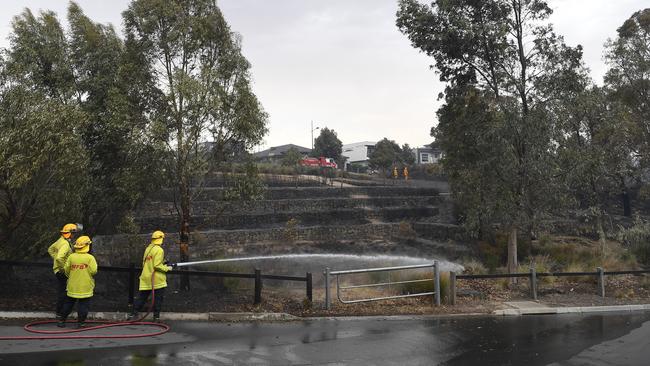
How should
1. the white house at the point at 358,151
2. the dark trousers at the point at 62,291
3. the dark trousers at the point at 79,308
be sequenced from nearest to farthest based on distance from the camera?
the dark trousers at the point at 79,308, the dark trousers at the point at 62,291, the white house at the point at 358,151

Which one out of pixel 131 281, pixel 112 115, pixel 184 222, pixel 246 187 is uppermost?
pixel 112 115

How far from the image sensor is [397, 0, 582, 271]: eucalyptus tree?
16484 mm

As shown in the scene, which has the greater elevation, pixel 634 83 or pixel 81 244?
pixel 634 83

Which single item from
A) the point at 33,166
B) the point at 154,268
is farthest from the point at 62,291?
the point at 33,166

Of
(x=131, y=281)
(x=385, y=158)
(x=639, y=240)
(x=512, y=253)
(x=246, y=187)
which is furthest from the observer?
(x=385, y=158)

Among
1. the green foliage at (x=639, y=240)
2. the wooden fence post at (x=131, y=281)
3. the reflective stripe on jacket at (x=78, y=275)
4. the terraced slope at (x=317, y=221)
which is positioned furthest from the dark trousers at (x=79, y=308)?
the green foliage at (x=639, y=240)

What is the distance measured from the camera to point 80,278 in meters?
8.54

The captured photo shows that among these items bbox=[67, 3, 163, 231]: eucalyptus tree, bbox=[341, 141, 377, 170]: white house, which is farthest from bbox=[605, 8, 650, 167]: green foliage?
bbox=[341, 141, 377, 170]: white house

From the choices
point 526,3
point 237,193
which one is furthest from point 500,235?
point 237,193

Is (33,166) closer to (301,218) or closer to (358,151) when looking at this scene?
(301,218)

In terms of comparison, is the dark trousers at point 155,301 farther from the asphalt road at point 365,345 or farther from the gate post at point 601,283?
the gate post at point 601,283

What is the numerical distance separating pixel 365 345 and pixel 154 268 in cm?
422

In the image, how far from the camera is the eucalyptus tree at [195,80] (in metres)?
13.8

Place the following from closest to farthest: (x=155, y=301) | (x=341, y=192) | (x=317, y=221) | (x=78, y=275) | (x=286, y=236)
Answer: (x=78, y=275) < (x=155, y=301) < (x=286, y=236) < (x=317, y=221) < (x=341, y=192)
